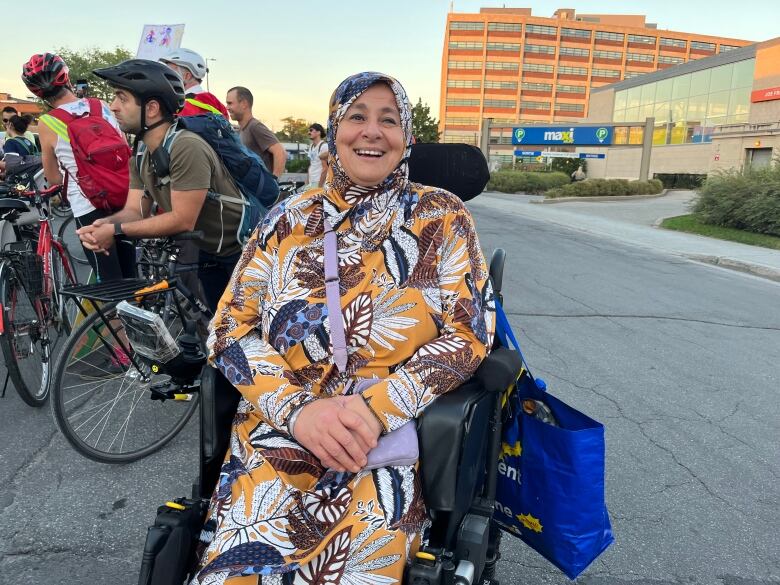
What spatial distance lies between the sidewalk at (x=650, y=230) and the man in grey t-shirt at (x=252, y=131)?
25.2ft

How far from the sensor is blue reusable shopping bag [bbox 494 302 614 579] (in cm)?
167

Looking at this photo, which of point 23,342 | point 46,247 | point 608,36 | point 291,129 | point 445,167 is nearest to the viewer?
point 445,167

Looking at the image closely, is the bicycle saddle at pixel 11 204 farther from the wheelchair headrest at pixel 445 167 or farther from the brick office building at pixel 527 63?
the brick office building at pixel 527 63

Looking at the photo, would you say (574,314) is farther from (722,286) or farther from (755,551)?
(755,551)

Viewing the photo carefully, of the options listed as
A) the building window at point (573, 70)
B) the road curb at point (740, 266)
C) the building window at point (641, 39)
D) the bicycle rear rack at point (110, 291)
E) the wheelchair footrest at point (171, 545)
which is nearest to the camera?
the wheelchair footrest at point (171, 545)

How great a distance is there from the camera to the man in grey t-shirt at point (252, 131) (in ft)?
22.0

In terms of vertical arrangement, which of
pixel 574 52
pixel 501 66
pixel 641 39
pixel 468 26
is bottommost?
pixel 501 66

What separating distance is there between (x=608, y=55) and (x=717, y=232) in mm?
100068

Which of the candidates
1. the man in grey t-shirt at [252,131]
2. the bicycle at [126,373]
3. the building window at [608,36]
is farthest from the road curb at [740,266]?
the building window at [608,36]

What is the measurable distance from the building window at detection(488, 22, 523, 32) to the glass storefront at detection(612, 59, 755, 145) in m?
51.5

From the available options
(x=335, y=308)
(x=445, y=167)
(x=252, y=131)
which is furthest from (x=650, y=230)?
(x=335, y=308)

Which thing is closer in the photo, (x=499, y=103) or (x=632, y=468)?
(x=632, y=468)

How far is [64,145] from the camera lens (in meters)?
3.61

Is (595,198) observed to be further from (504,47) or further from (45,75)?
(504,47)
